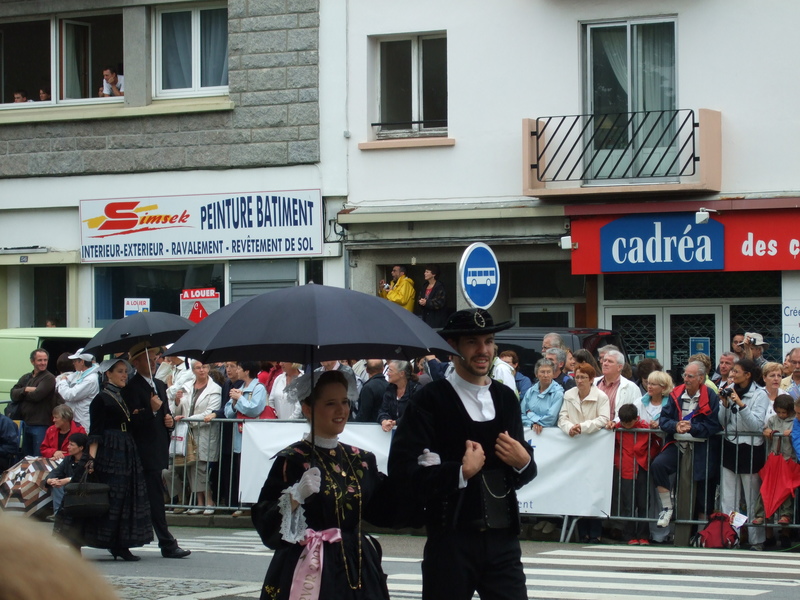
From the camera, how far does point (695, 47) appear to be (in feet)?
60.0

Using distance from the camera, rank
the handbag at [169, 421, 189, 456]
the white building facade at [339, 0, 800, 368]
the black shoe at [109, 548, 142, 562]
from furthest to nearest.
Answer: the white building facade at [339, 0, 800, 368], the handbag at [169, 421, 189, 456], the black shoe at [109, 548, 142, 562]

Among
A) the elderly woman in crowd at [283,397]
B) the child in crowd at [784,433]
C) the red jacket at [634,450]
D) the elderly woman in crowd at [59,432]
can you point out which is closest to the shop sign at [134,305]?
the elderly woman in crowd at [59,432]

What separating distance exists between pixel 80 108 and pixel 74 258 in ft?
8.47

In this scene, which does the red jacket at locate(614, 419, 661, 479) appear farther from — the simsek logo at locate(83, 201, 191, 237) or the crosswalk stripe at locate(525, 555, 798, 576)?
the simsek logo at locate(83, 201, 191, 237)

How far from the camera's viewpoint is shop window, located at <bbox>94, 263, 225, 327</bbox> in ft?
69.1

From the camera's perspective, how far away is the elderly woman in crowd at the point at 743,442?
12188mm

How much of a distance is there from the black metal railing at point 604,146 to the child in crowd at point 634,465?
21.2ft

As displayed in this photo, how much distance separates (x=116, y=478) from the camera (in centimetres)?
1037

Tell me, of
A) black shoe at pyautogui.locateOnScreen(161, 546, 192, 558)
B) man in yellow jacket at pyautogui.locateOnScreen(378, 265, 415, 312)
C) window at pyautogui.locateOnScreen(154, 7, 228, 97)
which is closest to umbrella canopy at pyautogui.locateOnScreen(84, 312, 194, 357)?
black shoe at pyautogui.locateOnScreen(161, 546, 192, 558)

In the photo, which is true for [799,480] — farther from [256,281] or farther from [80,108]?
[80,108]

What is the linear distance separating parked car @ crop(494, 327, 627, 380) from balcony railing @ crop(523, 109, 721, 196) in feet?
10.5

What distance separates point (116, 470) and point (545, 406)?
4.66 m

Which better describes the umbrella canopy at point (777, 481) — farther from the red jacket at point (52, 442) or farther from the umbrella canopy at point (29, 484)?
the red jacket at point (52, 442)

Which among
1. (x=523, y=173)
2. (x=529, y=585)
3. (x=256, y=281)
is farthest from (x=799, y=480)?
(x=256, y=281)
